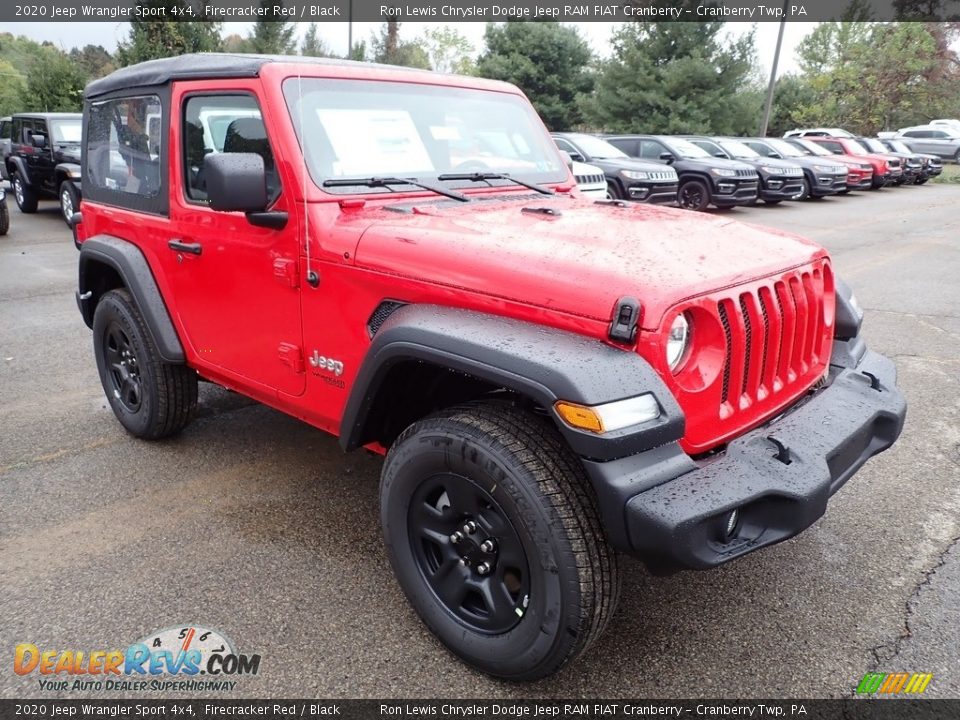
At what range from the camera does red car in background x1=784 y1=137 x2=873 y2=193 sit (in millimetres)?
19875

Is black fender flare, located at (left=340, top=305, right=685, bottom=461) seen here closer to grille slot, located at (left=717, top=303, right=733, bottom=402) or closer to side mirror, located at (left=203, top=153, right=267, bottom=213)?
grille slot, located at (left=717, top=303, right=733, bottom=402)

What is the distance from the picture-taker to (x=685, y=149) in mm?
16203

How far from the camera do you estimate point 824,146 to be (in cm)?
2255

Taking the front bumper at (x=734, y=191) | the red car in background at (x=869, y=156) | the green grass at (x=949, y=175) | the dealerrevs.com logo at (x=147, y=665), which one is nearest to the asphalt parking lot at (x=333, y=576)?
the dealerrevs.com logo at (x=147, y=665)

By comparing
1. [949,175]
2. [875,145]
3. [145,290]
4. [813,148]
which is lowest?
[145,290]

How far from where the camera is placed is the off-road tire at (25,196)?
1371 cm

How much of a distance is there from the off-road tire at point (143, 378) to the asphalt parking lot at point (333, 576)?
0.16 meters

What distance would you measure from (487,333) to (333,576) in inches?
52.4

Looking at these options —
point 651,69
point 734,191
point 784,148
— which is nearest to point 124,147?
point 734,191

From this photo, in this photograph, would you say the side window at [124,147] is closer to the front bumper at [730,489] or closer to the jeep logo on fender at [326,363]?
the jeep logo on fender at [326,363]

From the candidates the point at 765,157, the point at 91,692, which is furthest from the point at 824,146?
the point at 91,692

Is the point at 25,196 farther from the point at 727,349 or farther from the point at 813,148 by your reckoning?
the point at 813,148

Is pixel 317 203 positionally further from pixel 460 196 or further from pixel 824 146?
pixel 824 146

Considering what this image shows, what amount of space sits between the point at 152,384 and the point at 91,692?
5.97 feet
